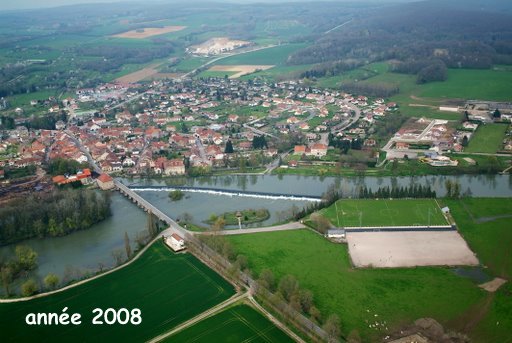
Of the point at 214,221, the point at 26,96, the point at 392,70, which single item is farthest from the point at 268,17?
the point at 214,221

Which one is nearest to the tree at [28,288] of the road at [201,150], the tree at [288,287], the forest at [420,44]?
the tree at [288,287]

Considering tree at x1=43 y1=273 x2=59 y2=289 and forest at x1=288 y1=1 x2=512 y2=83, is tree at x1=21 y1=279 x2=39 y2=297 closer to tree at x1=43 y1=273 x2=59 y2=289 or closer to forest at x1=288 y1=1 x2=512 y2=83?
tree at x1=43 y1=273 x2=59 y2=289

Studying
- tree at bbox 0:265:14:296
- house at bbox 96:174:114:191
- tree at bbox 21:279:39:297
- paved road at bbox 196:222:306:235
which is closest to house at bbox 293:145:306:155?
paved road at bbox 196:222:306:235

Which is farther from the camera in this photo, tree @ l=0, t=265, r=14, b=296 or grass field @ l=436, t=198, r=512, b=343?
tree @ l=0, t=265, r=14, b=296

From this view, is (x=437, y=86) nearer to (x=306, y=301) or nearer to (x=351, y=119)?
(x=351, y=119)

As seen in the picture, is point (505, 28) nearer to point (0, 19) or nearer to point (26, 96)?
point (26, 96)

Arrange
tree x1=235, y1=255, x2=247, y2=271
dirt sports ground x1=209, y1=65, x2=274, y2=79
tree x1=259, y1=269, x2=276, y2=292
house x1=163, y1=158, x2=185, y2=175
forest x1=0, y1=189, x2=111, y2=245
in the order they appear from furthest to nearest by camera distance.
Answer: dirt sports ground x1=209, y1=65, x2=274, y2=79
house x1=163, y1=158, x2=185, y2=175
forest x1=0, y1=189, x2=111, y2=245
tree x1=235, y1=255, x2=247, y2=271
tree x1=259, y1=269, x2=276, y2=292

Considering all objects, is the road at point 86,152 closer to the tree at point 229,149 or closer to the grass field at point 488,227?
the tree at point 229,149
